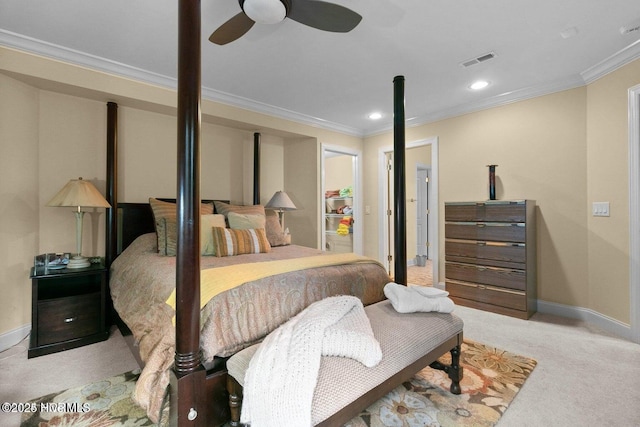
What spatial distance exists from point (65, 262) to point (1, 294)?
460 millimetres

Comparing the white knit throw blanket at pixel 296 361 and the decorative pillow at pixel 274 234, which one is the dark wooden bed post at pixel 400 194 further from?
the decorative pillow at pixel 274 234

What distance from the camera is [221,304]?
4.71 feet

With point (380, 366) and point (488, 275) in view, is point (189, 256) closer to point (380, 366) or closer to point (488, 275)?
point (380, 366)

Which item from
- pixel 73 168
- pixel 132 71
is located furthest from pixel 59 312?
pixel 132 71

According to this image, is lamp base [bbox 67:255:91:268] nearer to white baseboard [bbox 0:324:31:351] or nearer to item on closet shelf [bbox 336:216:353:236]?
white baseboard [bbox 0:324:31:351]

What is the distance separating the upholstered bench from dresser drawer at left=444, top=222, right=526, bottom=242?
1.74 meters

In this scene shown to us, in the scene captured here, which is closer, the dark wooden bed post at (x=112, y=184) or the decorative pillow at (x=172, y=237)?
the decorative pillow at (x=172, y=237)

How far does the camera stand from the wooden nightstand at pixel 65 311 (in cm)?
221

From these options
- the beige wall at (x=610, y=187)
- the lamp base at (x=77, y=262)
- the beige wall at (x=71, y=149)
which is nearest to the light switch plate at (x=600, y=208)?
the beige wall at (x=610, y=187)

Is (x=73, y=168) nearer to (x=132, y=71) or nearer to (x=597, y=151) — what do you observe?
(x=132, y=71)

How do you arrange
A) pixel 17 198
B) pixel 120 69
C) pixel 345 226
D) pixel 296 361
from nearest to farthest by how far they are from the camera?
1. pixel 296 361
2. pixel 17 198
3. pixel 120 69
4. pixel 345 226

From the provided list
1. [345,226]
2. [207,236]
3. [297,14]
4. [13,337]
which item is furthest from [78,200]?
[345,226]

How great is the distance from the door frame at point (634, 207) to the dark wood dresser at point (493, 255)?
0.73m

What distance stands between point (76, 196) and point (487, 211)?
3916 mm
